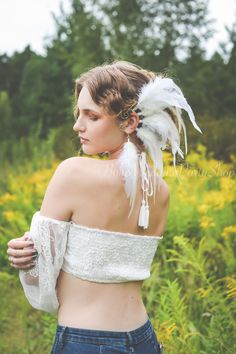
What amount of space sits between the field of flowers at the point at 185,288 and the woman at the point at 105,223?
50 cm

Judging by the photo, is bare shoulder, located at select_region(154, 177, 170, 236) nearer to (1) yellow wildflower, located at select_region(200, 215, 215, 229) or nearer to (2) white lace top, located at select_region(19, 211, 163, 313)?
(2) white lace top, located at select_region(19, 211, 163, 313)

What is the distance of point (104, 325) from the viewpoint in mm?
1679

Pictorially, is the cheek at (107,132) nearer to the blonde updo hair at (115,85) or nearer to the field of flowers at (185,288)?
the blonde updo hair at (115,85)

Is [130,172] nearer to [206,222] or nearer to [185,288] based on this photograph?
Result: [185,288]

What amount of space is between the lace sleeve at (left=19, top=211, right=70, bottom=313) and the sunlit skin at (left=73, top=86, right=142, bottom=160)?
0.95 ft

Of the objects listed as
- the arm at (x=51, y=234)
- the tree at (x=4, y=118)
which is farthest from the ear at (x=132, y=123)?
the tree at (x=4, y=118)

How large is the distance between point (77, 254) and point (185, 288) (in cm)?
246

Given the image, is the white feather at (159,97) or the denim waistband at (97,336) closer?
the denim waistband at (97,336)

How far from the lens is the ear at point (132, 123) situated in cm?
181

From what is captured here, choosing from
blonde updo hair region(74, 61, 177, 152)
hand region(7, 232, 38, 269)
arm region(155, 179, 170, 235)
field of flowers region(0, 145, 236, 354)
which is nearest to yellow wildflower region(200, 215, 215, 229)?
field of flowers region(0, 145, 236, 354)

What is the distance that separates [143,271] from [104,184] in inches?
15.1

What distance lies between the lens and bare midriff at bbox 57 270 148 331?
1684 mm

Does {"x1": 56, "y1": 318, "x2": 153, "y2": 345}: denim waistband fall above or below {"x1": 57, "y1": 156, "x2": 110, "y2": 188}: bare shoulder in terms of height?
below

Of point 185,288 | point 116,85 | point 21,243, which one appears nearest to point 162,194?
point 116,85
